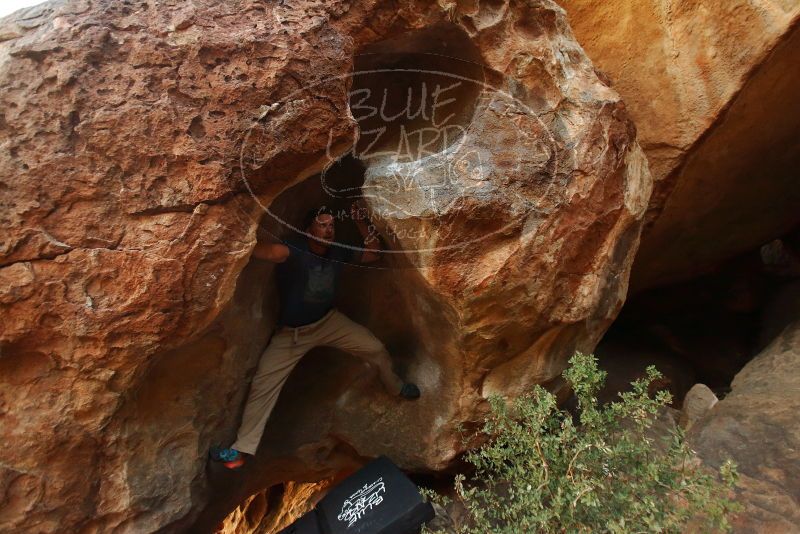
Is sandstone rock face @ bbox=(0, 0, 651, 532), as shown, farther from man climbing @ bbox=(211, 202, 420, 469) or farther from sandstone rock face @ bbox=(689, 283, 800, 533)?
sandstone rock face @ bbox=(689, 283, 800, 533)

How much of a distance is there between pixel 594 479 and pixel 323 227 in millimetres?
1457

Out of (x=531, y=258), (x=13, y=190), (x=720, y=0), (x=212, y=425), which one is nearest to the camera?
(x=13, y=190)

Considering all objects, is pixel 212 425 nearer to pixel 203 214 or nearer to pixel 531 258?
pixel 203 214

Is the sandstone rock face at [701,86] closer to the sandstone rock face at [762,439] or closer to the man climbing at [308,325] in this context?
the sandstone rock face at [762,439]

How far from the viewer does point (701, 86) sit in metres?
2.75

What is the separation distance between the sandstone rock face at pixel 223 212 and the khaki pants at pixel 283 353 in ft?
0.28

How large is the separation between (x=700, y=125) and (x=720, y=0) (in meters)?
0.59

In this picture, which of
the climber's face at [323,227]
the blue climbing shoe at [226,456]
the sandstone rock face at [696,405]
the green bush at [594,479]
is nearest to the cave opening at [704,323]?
the sandstone rock face at [696,405]

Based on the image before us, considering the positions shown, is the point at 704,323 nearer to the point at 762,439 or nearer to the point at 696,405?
the point at 696,405

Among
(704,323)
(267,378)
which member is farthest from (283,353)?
(704,323)

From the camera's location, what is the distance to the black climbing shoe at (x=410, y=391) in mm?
2738

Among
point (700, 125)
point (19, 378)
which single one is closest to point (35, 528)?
point (19, 378)

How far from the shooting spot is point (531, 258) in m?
2.16

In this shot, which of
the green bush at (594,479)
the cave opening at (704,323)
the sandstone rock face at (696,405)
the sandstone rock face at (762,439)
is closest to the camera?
the green bush at (594,479)
